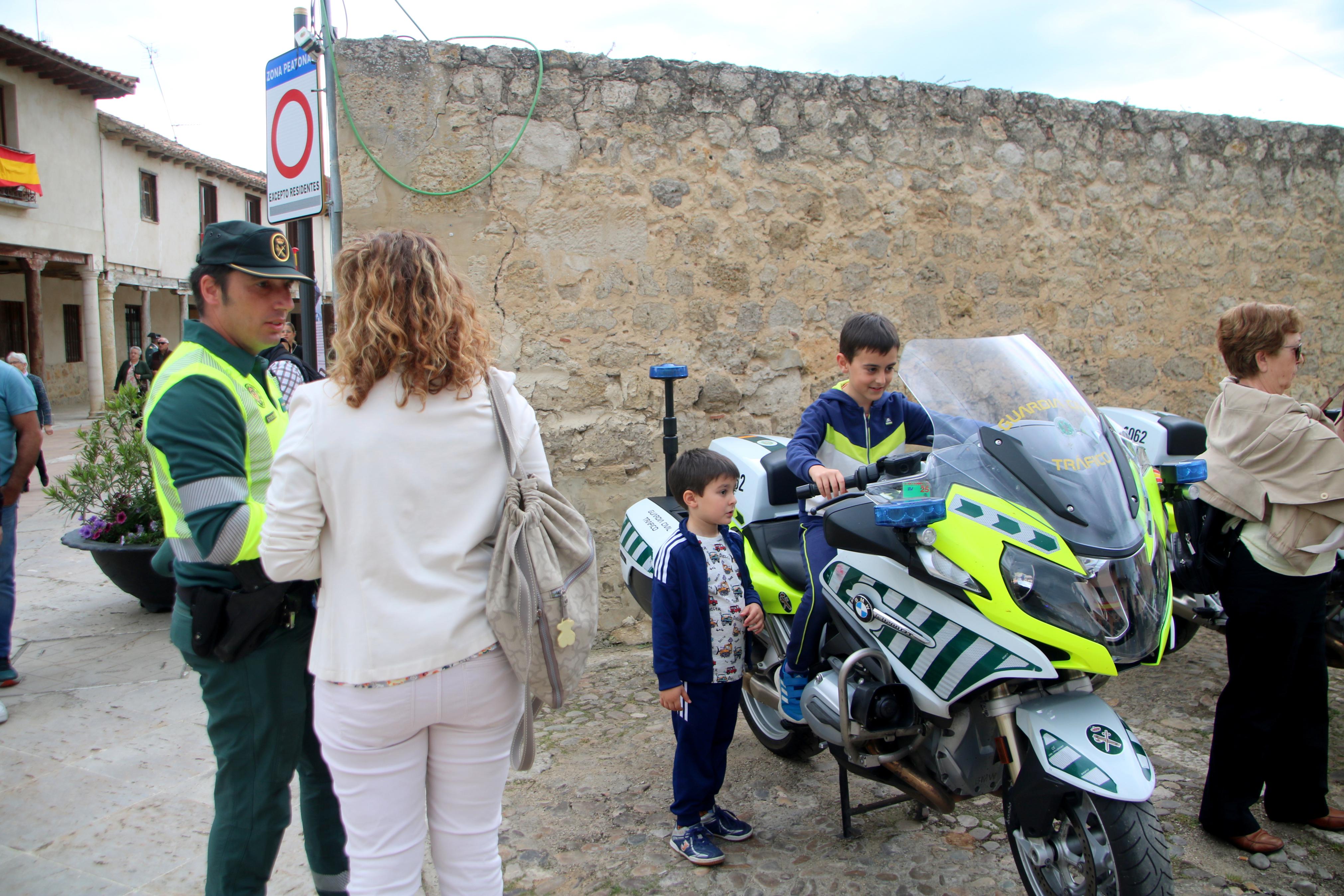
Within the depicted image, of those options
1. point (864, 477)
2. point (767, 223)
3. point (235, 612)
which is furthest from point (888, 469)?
point (767, 223)

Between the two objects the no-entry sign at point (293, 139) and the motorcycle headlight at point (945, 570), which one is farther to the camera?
the no-entry sign at point (293, 139)

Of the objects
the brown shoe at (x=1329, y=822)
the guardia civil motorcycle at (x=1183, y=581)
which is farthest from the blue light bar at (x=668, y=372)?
the brown shoe at (x=1329, y=822)

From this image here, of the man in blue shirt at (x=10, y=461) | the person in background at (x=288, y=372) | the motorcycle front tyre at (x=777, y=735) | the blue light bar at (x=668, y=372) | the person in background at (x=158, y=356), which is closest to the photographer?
the motorcycle front tyre at (x=777, y=735)

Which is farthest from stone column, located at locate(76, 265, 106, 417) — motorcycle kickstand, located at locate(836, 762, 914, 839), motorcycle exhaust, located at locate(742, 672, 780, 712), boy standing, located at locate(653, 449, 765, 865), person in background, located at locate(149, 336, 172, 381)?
motorcycle kickstand, located at locate(836, 762, 914, 839)

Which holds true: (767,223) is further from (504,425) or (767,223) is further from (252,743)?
(252,743)

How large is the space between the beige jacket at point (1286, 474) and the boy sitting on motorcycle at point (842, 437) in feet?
3.08

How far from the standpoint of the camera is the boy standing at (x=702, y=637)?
2.56 m

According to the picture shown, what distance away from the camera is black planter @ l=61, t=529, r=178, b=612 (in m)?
4.71

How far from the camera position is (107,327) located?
22.9 meters

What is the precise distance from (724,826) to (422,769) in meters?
1.32

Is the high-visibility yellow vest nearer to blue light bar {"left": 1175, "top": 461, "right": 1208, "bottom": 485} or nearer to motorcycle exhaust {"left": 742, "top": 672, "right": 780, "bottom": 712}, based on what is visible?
motorcycle exhaust {"left": 742, "top": 672, "right": 780, "bottom": 712}

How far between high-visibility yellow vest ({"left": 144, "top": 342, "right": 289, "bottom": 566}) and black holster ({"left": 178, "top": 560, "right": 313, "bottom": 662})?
0.06 metres

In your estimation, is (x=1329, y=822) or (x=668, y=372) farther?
(x=668, y=372)

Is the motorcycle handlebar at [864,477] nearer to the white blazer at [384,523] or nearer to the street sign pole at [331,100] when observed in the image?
the white blazer at [384,523]
